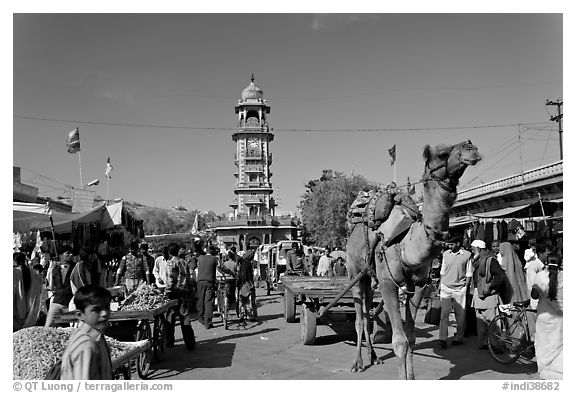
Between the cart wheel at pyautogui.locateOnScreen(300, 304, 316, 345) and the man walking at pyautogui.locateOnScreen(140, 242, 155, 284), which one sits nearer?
the cart wheel at pyautogui.locateOnScreen(300, 304, 316, 345)

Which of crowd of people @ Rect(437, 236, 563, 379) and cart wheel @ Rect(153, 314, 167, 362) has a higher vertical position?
crowd of people @ Rect(437, 236, 563, 379)

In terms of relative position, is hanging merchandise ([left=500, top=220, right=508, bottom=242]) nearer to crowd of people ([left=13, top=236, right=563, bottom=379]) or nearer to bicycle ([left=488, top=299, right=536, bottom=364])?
crowd of people ([left=13, top=236, right=563, bottom=379])

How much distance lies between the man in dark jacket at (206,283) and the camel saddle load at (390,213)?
5196mm

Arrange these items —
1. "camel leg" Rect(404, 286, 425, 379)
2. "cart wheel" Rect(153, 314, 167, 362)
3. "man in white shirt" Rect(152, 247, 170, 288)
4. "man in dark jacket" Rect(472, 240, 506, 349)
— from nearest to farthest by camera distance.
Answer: "camel leg" Rect(404, 286, 425, 379) < "man in dark jacket" Rect(472, 240, 506, 349) < "cart wheel" Rect(153, 314, 167, 362) < "man in white shirt" Rect(152, 247, 170, 288)

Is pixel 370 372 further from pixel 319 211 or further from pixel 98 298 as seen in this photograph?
pixel 319 211

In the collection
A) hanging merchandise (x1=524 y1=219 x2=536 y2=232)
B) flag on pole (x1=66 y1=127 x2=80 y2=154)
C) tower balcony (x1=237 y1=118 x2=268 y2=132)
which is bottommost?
hanging merchandise (x1=524 y1=219 x2=536 y2=232)

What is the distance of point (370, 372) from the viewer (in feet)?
24.8

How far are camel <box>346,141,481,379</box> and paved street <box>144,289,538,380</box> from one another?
651 millimetres

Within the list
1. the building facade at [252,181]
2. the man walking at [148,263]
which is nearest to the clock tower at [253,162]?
the building facade at [252,181]

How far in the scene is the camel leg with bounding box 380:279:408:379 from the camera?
605 cm

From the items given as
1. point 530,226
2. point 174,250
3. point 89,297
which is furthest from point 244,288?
point 89,297

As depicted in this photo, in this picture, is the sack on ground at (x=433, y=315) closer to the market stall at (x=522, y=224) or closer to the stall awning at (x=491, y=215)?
the market stall at (x=522, y=224)

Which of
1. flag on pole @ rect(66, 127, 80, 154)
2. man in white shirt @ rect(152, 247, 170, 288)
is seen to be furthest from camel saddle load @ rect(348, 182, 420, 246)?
flag on pole @ rect(66, 127, 80, 154)

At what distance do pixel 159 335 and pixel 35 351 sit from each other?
12.6 feet
